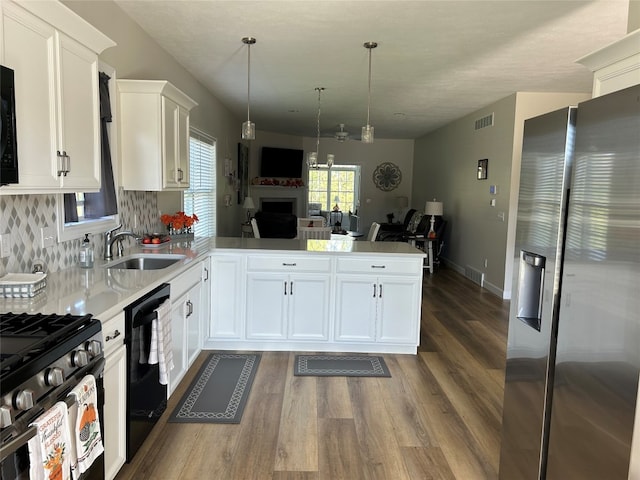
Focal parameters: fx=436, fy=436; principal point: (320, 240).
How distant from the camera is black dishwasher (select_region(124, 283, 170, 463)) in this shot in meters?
2.10

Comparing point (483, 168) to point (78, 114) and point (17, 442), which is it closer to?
point (78, 114)

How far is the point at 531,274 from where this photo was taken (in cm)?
193

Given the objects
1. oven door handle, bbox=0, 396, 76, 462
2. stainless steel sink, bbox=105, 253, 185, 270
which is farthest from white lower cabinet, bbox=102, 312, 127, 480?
stainless steel sink, bbox=105, 253, 185, 270

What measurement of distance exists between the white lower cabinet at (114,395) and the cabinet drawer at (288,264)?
174cm

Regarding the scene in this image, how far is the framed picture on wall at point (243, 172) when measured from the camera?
8.55 meters

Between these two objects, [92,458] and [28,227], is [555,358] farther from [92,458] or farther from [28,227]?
[28,227]

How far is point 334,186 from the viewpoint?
1181 cm

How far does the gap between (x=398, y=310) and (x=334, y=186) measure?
833 cm

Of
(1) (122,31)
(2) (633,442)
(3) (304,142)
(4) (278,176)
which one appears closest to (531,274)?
(2) (633,442)

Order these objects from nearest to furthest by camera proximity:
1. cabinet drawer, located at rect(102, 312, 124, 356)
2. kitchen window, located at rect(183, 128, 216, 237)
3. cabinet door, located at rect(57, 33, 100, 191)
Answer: cabinet drawer, located at rect(102, 312, 124, 356) → cabinet door, located at rect(57, 33, 100, 191) → kitchen window, located at rect(183, 128, 216, 237)

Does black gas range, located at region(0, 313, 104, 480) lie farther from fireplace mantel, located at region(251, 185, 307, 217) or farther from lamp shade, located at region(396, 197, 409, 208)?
lamp shade, located at region(396, 197, 409, 208)

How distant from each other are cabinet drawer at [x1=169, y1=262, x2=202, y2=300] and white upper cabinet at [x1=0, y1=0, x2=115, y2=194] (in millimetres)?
768

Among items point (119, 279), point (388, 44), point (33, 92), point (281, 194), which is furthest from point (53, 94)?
point (281, 194)

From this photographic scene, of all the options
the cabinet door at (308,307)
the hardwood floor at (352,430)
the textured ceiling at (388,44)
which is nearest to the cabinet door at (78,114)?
the textured ceiling at (388,44)
